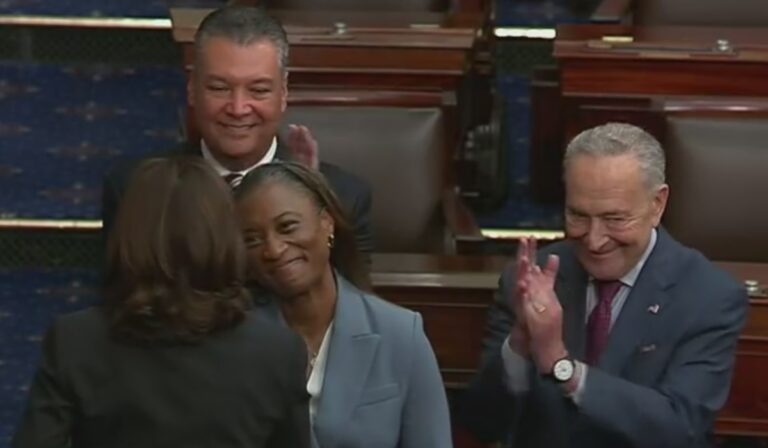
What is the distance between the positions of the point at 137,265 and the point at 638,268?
0.60 metres

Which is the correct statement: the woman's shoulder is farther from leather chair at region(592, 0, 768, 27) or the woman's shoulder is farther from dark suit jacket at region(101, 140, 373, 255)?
leather chair at region(592, 0, 768, 27)

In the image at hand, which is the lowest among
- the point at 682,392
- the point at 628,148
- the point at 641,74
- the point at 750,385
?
the point at 750,385

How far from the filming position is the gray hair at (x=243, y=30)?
1.87 metres

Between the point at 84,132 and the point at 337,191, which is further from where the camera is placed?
the point at 84,132

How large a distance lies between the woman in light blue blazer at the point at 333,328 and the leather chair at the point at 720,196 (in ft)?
2.86

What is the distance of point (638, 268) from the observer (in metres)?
1.69

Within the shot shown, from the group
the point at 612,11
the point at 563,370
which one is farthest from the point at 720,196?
the point at 563,370

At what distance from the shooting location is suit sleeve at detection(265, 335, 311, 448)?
1.30 metres

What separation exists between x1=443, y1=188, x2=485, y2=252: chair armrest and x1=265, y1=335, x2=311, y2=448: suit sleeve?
104 cm

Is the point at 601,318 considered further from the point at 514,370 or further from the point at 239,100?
the point at 239,100

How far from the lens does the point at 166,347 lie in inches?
50.5

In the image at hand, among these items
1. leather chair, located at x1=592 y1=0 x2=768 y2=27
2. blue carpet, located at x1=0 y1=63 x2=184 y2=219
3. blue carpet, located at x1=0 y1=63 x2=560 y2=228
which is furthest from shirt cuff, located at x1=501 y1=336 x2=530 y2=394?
leather chair, located at x1=592 y1=0 x2=768 y2=27

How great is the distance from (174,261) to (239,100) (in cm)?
61

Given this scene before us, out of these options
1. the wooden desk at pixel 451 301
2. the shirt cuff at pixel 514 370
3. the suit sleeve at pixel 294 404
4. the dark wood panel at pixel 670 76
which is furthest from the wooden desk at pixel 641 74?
the suit sleeve at pixel 294 404
